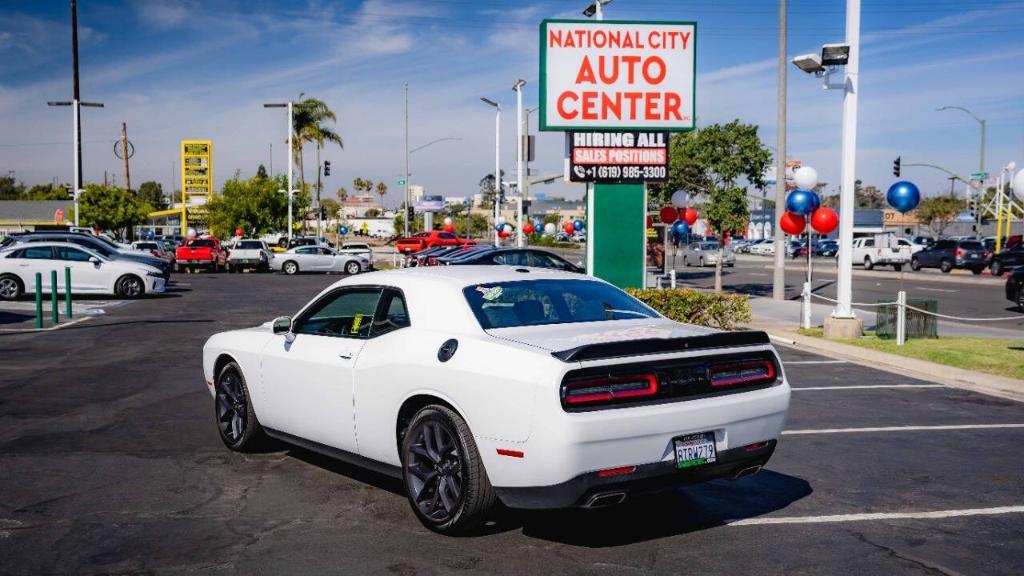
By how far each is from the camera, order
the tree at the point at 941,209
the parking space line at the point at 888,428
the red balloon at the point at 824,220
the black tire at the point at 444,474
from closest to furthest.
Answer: the black tire at the point at 444,474 → the parking space line at the point at 888,428 → the red balloon at the point at 824,220 → the tree at the point at 941,209

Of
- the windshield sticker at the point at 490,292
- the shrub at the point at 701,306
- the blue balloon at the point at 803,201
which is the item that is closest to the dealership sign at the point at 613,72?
the blue balloon at the point at 803,201

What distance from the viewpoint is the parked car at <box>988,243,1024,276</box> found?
41.2 meters

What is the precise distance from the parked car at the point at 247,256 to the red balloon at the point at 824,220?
2921 cm

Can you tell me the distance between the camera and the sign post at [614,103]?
1956 cm

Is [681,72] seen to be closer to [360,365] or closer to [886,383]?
[886,383]

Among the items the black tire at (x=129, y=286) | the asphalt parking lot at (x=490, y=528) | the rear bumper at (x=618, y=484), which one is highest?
the rear bumper at (x=618, y=484)

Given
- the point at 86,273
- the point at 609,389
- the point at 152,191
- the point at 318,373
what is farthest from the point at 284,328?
the point at 152,191

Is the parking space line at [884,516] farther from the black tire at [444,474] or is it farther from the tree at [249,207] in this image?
the tree at [249,207]

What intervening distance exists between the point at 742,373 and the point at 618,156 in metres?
14.7

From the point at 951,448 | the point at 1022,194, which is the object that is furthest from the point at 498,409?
the point at 1022,194

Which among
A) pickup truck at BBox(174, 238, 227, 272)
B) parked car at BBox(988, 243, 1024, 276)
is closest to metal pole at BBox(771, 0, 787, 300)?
parked car at BBox(988, 243, 1024, 276)

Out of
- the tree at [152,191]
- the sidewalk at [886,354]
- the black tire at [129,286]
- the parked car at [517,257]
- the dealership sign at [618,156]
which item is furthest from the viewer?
the tree at [152,191]

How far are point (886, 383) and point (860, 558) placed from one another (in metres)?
7.67

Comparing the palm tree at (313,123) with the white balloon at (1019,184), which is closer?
the white balloon at (1019,184)
